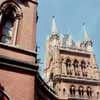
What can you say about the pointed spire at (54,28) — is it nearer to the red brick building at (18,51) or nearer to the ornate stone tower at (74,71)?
the ornate stone tower at (74,71)

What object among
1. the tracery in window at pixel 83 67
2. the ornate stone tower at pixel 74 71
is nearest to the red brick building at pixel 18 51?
the ornate stone tower at pixel 74 71

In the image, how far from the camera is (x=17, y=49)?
8703mm

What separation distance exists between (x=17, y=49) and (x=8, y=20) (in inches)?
85.2

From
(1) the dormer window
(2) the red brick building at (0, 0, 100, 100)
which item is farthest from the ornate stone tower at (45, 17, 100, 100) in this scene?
(1) the dormer window

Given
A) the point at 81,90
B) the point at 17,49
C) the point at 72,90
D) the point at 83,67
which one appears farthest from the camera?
the point at 83,67

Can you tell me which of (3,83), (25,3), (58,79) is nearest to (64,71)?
(58,79)

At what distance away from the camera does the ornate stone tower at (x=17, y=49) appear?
307 inches

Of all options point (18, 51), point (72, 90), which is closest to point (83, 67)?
point (72, 90)

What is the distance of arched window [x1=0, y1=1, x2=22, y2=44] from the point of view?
9.35 metres

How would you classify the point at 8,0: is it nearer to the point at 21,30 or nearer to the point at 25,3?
the point at 25,3

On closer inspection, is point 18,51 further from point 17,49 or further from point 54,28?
point 54,28

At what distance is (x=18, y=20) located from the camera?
9.97 m

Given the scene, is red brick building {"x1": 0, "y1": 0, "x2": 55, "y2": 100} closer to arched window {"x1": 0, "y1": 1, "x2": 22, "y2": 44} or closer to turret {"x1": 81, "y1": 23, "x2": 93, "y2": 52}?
arched window {"x1": 0, "y1": 1, "x2": 22, "y2": 44}

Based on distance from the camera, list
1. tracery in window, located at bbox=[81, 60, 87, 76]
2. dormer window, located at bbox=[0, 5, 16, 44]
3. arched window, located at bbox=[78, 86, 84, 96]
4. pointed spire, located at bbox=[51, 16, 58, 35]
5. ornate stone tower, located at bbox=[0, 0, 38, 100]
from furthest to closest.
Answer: pointed spire, located at bbox=[51, 16, 58, 35]
tracery in window, located at bbox=[81, 60, 87, 76]
arched window, located at bbox=[78, 86, 84, 96]
dormer window, located at bbox=[0, 5, 16, 44]
ornate stone tower, located at bbox=[0, 0, 38, 100]
